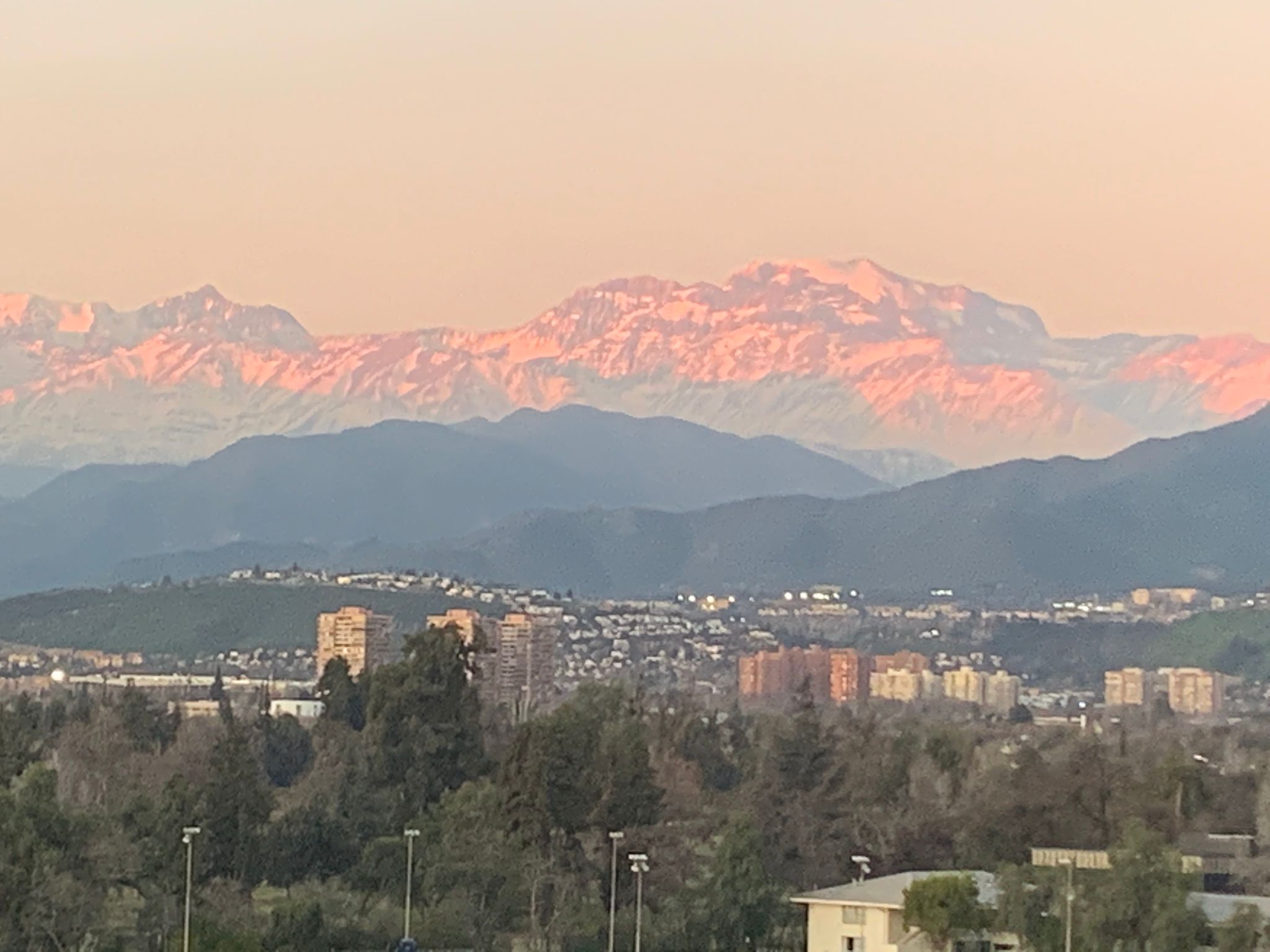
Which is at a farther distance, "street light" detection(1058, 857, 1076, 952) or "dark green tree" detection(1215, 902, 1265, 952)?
"street light" detection(1058, 857, 1076, 952)

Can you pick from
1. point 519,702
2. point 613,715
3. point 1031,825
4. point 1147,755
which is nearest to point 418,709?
point 613,715

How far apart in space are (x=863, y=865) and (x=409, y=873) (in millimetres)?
12296

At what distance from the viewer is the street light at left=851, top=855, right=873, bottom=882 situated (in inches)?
3116

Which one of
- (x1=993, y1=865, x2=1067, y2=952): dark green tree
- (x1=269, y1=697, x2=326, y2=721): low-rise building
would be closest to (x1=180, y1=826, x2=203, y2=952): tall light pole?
(x1=993, y1=865, x2=1067, y2=952): dark green tree

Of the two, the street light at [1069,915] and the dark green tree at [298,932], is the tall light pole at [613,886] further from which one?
the street light at [1069,915]

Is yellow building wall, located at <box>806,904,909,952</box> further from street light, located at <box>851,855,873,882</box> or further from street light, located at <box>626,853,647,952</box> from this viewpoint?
street light, located at <box>851,855,873,882</box>

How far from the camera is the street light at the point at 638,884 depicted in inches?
Answer: 2805

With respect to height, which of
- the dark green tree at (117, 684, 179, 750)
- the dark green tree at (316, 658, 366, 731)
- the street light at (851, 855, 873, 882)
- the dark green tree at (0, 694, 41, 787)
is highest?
the dark green tree at (316, 658, 366, 731)

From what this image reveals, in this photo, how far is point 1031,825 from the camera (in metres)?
86.2

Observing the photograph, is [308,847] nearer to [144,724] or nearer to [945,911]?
[945,911]

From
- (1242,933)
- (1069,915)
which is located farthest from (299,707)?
(1242,933)

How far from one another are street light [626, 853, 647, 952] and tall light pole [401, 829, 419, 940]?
5.20m

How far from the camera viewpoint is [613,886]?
77062 mm

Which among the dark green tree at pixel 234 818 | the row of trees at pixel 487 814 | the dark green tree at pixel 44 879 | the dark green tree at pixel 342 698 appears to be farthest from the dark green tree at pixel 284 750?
the dark green tree at pixel 44 879
